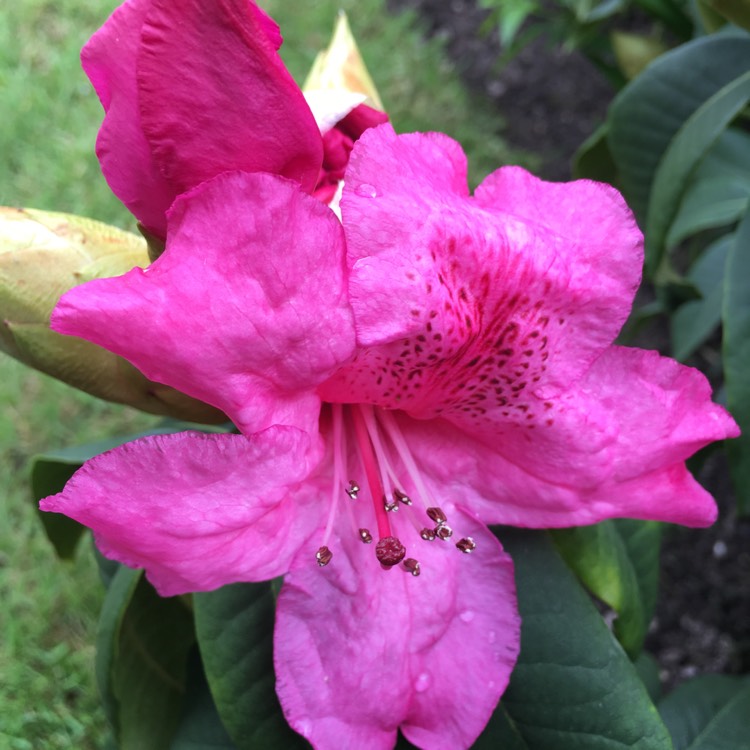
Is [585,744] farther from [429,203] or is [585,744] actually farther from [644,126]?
[644,126]

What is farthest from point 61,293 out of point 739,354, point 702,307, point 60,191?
point 60,191

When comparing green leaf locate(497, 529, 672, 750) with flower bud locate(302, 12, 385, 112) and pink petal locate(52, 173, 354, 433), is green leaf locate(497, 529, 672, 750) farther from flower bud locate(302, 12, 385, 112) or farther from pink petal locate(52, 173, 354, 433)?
flower bud locate(302, 12, 385, 112)

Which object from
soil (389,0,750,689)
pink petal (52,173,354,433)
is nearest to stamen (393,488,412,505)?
pink petal (52,173,354,433)

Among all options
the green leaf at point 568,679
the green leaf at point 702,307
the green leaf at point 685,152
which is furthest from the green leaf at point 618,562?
the green leaf at point 702,307

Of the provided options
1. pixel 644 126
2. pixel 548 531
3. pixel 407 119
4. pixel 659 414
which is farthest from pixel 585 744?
pixel 407 119

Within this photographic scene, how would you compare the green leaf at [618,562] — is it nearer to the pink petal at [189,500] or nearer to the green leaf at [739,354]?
the green leaf at [739,354]

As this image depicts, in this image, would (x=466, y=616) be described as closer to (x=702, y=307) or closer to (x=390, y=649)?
(x=390, y=649)
